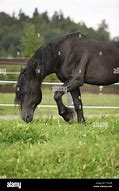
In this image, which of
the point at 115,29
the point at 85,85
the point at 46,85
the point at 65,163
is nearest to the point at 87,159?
the point at 65,163

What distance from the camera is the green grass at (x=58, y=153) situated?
90.3 inches

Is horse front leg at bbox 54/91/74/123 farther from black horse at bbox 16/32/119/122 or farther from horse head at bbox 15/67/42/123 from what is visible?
horse head at bbox 15/67/42/123

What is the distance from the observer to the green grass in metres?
2.29

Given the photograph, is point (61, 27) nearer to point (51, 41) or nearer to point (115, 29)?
point (51, 41)

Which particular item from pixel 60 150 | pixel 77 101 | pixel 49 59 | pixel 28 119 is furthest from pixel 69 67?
pixel 60 150

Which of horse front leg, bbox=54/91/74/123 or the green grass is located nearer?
the green grass

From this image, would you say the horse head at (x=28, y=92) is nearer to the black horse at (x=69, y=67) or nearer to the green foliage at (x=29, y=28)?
the black horse at (x=69, y=67)

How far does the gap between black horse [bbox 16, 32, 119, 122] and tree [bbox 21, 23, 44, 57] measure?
6cm

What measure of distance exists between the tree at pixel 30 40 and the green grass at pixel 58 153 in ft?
2.24

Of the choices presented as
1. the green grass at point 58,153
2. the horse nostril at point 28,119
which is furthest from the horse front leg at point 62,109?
the green grass at point 58,153

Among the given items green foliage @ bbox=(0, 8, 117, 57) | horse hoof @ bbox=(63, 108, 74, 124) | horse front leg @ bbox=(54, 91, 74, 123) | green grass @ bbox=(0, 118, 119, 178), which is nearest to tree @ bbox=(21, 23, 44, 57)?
green foliage @ bbox=(0, 8, 117, 57)

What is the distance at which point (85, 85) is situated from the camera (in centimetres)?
385
